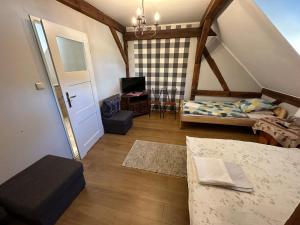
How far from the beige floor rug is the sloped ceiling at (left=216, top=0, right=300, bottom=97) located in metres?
2.06

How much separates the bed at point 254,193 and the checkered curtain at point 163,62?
2.85 meters

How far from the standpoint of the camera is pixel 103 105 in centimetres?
301

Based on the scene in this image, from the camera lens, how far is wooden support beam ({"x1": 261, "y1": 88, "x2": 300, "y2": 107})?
250 centimetres

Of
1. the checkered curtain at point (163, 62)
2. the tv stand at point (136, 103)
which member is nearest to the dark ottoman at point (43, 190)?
the tv stand at point (136, 103)

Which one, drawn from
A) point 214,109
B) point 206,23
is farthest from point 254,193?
point 206,23

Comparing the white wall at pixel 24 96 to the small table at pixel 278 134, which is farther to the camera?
A: the small table at pixel 278 134

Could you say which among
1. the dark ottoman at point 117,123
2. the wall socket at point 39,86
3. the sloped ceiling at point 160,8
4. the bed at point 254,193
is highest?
the sloped ceiling at point 160,8

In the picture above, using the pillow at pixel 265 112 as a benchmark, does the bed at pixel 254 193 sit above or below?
above

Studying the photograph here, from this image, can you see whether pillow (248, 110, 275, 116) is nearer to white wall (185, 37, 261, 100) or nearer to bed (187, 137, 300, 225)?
white wall (185, 37, 261, 100)

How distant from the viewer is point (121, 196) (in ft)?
5.47

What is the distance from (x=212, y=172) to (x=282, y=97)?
2793 millimetres

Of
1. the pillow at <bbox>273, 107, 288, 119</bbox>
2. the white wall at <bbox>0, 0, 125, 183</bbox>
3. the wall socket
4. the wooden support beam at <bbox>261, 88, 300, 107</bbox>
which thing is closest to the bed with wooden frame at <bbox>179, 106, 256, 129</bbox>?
the pillow at <bbox>273, 107, 288, 119</bbox>

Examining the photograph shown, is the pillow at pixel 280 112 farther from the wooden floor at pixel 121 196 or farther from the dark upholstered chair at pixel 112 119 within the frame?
the dark upholstered chair at pixel 112 119

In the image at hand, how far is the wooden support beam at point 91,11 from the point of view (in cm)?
207
